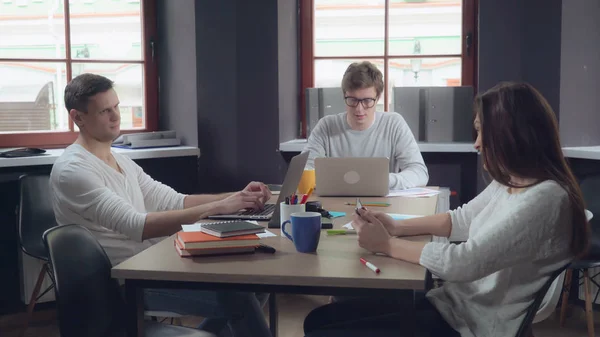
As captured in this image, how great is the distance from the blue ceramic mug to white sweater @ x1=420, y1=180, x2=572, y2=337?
311 millimetres

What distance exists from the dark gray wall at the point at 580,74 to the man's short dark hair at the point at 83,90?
2.54 m

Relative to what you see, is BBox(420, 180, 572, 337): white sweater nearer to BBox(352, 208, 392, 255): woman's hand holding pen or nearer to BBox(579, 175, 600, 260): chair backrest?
BBox(352, 208, 392, 255): woman's hand holding pen

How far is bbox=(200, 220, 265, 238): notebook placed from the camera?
1766mm

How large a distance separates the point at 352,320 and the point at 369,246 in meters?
0.27

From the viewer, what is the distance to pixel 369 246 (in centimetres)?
175

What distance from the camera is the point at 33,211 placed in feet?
10.8

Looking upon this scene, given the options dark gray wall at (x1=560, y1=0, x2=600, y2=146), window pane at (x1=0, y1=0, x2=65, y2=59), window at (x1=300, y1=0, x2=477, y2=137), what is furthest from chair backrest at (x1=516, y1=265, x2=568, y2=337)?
window pane at (x1=0, y1=0, x2=65, y2=59)

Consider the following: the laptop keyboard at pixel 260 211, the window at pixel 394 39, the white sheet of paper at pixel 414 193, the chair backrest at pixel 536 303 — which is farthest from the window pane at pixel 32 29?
the chair backrest at pixel 536 303

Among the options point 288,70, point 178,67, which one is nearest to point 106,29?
point 178,67

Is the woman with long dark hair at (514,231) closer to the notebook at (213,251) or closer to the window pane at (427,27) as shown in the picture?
the notebook at (213,251)

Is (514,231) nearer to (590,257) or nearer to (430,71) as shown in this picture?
(590,257)

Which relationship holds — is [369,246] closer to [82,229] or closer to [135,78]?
[82,229]

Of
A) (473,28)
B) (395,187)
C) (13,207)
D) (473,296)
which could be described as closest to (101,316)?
(473,296)

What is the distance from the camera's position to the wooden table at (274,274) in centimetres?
152
